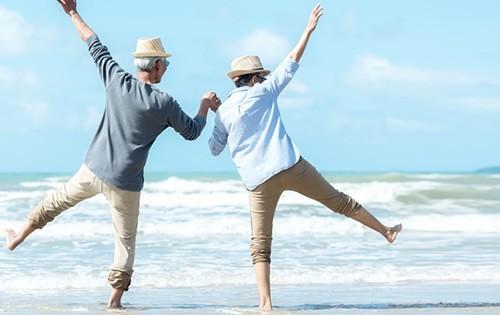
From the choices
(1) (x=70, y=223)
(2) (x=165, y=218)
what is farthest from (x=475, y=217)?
(1) (x=70, y=223)

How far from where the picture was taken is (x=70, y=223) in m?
14.8

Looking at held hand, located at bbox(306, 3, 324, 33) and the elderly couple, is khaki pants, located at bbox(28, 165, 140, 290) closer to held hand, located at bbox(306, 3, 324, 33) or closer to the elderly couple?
the elderly couple

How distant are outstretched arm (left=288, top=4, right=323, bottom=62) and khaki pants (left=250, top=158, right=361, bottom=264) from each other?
674mm

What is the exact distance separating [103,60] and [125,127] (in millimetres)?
481

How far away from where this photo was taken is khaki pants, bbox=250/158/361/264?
5934 millimetres

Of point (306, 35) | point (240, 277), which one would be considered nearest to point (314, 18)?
point (306, 35)

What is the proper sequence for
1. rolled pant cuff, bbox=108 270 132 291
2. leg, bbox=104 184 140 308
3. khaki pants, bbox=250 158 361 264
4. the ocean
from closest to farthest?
khaki pants, bbox=250 158 361 264 < leg, bbox=104 184 140 308 < rolled pant cuff, bbox=108 270 132 291 < the ocean

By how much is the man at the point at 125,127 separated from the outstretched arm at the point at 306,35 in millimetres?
611

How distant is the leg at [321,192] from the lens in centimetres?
596

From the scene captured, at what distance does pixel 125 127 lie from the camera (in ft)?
19.3

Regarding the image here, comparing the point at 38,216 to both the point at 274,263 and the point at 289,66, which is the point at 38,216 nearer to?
the point at 289,66

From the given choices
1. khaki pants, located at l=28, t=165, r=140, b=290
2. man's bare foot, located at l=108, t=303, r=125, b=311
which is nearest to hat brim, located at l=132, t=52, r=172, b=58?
khaki pants, located at l=28, t=165, r=140, b=290

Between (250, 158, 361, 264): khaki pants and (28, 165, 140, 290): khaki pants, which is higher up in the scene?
(250, 158, 361, 264): khaki pants

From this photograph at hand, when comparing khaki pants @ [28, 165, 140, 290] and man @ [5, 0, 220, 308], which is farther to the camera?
khaki pants @ [28, 165, 140, 290]
